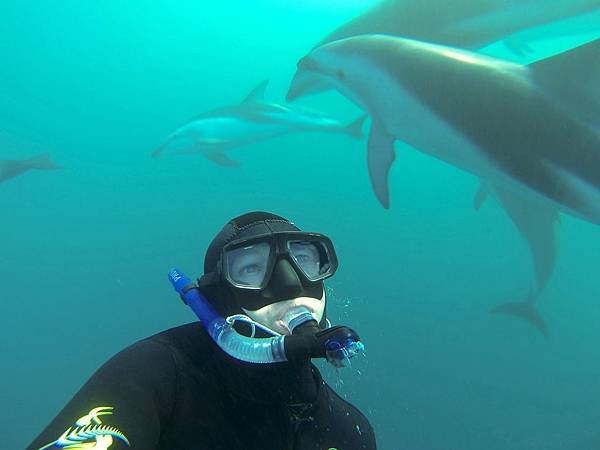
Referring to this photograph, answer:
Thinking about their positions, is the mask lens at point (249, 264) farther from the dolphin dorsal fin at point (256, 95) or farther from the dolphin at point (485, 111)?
the dolphin dorsal fin at point (256, 95)

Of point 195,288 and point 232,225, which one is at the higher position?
point 232,225

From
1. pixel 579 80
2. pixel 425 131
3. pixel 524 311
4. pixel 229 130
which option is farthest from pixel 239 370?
pixel 229 130

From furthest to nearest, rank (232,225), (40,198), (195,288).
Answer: (40,198)
(232,225)
(195,288)

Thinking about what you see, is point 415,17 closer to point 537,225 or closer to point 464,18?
point 464,18

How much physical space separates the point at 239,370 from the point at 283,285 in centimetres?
35

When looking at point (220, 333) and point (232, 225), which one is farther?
point (232, 225)

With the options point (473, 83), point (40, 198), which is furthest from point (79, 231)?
point (473, 83)

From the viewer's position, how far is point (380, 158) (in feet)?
18.6

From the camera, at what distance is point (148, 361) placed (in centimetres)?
184

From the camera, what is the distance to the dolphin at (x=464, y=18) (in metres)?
6.61

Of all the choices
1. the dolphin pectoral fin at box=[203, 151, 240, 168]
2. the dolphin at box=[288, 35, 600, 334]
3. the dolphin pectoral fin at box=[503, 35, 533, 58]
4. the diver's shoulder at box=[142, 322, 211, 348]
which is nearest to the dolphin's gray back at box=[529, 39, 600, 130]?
the dolphin at box=[288, 35, 600, 334]

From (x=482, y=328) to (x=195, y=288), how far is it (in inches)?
791

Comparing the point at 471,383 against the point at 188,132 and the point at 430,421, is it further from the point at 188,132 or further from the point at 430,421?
the point at 188,132

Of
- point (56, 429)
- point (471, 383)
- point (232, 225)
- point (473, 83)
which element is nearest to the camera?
point (56, 429)
